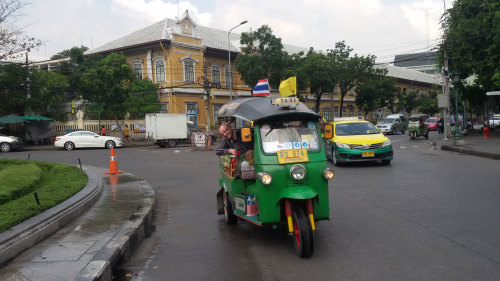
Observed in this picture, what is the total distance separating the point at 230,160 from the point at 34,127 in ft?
105

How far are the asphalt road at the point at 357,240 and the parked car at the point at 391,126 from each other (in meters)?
29.7

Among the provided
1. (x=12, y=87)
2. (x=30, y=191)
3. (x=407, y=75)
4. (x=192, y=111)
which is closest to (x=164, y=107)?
(x=192, y=111)

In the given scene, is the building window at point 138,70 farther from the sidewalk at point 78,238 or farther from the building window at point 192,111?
the sidewalk at point 78,238

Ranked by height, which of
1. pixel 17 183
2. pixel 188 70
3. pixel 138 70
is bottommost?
pixel 17 183

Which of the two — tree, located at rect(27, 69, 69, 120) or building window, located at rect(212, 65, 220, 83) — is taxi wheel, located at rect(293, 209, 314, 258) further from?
building window, located at rect(212, 65, 220, 83)

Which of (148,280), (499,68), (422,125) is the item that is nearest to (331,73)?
(422,125)

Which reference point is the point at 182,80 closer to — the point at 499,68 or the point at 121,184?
the point at 499,68

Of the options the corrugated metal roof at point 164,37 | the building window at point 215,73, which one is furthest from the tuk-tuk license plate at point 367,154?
the building window at point 215,73

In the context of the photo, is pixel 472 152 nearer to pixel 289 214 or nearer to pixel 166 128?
pixel 289 214

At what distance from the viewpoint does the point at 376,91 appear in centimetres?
5412

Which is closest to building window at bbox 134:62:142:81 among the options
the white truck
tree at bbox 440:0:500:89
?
the white truck

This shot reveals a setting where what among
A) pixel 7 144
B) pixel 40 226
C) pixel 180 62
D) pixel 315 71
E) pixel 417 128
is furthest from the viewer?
pixel 315 71

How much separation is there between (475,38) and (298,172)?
2474 cm

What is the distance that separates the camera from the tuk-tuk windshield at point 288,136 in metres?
5.80
